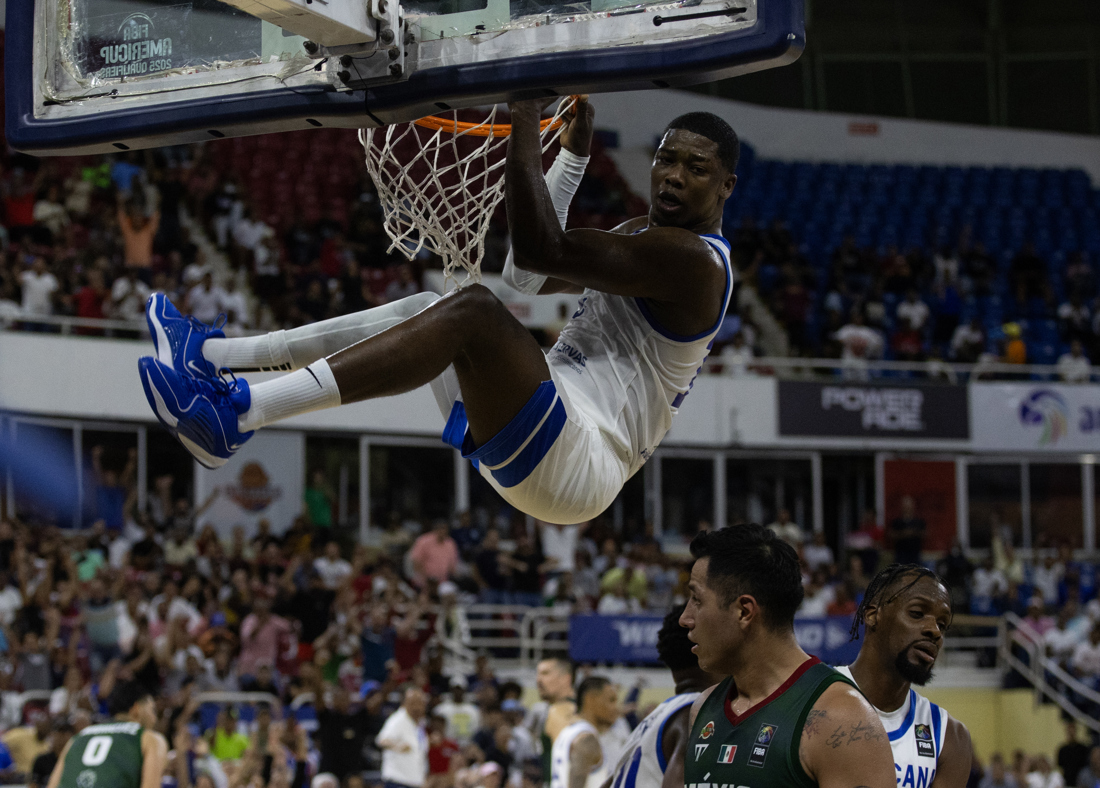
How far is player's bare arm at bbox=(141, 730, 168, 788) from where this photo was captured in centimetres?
664

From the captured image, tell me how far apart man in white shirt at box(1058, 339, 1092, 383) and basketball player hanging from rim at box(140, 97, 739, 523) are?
1589 centimetres

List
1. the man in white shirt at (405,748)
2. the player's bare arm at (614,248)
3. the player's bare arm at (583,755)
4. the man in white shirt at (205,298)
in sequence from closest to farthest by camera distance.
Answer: the player's bare arm at (614,248) < the player's bare arm at (583,755) < the man in white shirt at (405,748) < the man in white shirt at (205,298)

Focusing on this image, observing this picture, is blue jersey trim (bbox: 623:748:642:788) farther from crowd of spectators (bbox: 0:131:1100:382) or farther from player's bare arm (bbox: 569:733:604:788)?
crowd of spectators (bbox: 0:131:1100:382)

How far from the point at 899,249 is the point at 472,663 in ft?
38.1

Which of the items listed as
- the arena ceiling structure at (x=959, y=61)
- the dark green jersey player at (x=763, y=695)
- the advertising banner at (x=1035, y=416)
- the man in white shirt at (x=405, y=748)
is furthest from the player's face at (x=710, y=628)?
the arena ceiling structure at (x=959, y=61)

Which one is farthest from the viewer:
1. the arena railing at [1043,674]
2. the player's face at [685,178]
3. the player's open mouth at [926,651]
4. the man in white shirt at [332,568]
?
the arena railing at [1043,674]

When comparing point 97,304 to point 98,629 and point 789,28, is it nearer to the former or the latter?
Result: point 98,629

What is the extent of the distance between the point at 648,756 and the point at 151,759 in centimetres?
355

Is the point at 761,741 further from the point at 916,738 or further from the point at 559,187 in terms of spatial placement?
the point at 559,187

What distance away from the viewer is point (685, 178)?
3979 millimetres

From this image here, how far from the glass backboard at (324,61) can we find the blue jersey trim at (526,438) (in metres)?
0.85

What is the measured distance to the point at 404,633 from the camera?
1263cm

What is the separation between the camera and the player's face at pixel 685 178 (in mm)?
3957

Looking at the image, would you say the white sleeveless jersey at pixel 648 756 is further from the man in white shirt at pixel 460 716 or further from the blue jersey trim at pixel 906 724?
the man in white shirt at pixel 460 716
